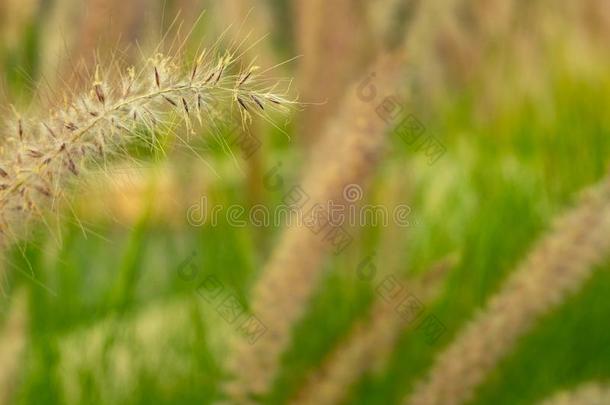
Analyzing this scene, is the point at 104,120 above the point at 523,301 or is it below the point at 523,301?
above

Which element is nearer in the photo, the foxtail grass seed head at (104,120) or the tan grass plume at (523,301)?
the foxtail grass seed head at (104,120)

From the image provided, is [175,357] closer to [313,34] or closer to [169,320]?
[169,320]

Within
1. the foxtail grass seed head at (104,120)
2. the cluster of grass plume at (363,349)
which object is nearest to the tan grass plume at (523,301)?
the cluster of grass plume at (363,349)

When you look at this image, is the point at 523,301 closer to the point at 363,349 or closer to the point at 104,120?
the point at 363,349

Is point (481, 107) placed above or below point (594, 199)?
above

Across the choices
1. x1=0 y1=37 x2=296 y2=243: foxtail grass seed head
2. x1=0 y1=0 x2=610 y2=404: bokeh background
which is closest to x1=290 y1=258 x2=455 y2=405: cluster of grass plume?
x1=0 y1=0 x2=610 y2=404: bokeh background

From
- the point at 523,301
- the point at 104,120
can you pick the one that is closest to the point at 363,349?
the point at 523,301

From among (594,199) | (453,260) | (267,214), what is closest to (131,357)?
(267,214)

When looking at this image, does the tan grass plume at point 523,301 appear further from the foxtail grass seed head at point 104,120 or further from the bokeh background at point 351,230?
the foxtail grass seed head at point 104,120
